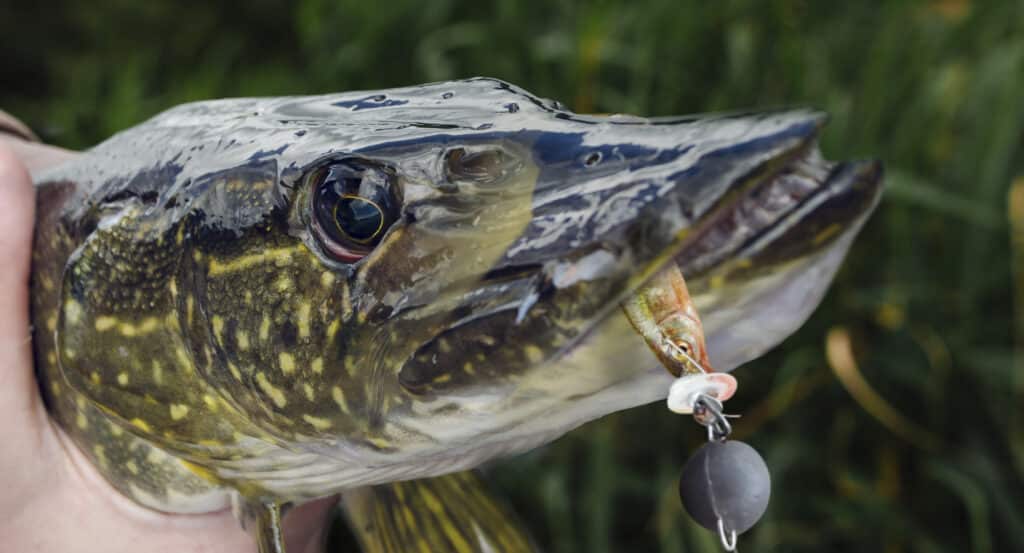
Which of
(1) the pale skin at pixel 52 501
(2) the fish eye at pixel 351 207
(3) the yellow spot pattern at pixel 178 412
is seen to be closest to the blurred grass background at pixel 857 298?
(1) the pale skin at pixel 52 501

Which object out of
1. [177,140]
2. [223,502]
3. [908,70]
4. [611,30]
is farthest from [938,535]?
[177,140]

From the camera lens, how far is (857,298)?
7.26 ft

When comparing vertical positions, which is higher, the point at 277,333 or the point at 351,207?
the point at 351,207

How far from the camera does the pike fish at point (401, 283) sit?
71 centimetres

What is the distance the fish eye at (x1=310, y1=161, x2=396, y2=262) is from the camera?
2.74 feet

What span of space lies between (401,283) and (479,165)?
0.38 feet

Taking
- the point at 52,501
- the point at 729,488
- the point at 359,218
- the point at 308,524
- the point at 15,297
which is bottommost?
the point at 308,524

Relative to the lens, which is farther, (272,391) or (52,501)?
(52,501)

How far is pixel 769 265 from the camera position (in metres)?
0.70

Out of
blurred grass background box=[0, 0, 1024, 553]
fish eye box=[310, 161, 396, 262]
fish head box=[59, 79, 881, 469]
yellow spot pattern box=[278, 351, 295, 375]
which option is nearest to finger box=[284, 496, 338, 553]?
fish head box=[59, 79, 881, 469]

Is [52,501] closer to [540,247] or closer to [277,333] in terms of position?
[277,333]

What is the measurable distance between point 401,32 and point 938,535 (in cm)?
200

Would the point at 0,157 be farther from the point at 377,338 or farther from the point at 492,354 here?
the point at 492,354

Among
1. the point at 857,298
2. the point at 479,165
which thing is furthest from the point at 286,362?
the point at 857,298
